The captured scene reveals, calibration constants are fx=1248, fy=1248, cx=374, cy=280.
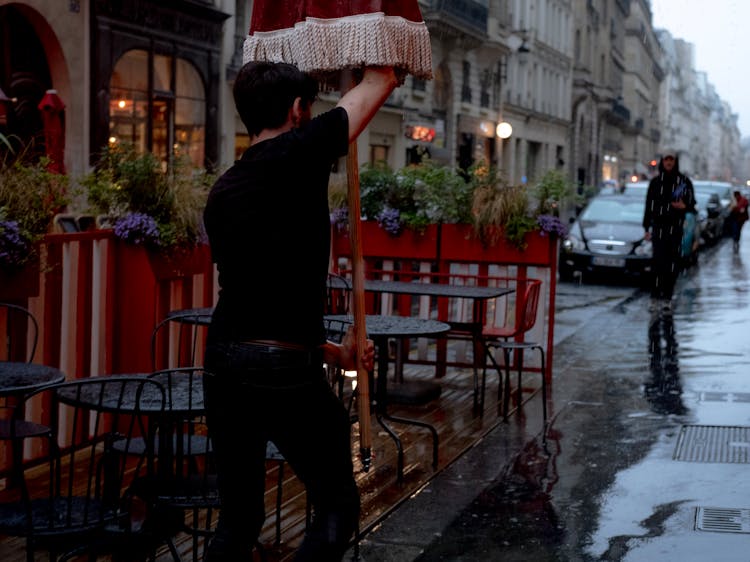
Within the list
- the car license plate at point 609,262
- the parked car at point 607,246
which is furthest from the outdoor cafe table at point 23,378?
the car license plate at point 609,262

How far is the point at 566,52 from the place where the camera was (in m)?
62.5

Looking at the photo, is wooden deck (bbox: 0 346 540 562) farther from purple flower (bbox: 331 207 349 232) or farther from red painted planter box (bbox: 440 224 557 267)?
purple flower (bbox: 331 207 349 232)

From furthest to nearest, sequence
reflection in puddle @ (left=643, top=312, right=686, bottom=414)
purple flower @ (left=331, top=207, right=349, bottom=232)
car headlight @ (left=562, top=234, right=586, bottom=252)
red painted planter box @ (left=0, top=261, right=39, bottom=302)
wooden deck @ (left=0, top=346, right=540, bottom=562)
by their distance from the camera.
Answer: car headlight @ (left=562, top=234, right=586, bottom=252)
purple flower @ (left=331, top=207, right=349, bottom=232)
reflection in puddle @ (left=643, top=312, right=686, bottom=414)
red painted planter box @ (left=0, top=261, right=39, bottom=302)
wooden deck @ (left=0, top=346, right=540, bottom=562)

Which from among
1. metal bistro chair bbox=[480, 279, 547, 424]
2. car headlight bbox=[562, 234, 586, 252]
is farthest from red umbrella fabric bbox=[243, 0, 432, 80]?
car headlight bbox=[562, 234, 586, 252]

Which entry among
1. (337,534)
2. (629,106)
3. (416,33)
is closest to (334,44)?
(416,33)

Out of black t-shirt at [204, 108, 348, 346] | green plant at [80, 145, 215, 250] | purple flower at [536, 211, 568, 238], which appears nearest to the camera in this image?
black t-shirt at [204, 108, 348, 346]

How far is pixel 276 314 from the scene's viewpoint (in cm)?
355

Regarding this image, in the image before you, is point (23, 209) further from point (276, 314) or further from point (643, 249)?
point (643, 249)

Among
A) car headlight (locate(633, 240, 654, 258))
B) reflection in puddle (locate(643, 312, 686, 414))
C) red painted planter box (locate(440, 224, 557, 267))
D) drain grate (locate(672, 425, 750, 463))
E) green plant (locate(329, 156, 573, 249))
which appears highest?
green plant (locate(329, 156, 573, 249))

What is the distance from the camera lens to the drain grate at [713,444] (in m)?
7.25

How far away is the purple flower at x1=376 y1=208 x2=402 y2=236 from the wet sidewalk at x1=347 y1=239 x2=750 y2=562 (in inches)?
70.3

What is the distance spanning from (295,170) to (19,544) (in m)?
2.56

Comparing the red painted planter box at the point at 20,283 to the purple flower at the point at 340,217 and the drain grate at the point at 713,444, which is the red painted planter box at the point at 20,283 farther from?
the purple flower at the point at 340,217

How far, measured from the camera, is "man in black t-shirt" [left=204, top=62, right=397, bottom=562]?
353 centimetres
